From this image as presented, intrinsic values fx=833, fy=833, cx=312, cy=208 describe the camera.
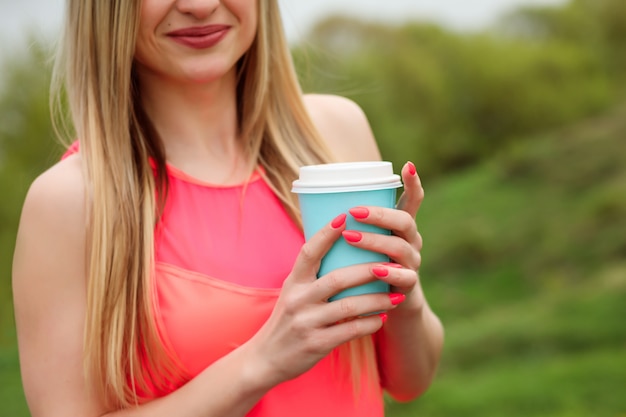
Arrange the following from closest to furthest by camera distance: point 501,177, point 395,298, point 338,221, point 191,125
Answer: point 338,221 < point 395,298 < point 191,125 < point 501,177

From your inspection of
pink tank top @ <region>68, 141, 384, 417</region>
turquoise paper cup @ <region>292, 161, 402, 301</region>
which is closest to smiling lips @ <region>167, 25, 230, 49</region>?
pink tank top @ <region>68, 141, 384, 417</region>

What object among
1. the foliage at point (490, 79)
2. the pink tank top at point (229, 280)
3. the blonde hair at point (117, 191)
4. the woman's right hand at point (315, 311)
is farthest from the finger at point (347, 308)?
the foliage at point (490, 79)

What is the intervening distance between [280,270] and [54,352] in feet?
1.70

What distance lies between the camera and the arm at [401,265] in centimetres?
156

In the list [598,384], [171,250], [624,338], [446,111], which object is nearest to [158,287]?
[171,250]

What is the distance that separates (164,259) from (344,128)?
0.65 meters

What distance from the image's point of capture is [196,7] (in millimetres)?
1771

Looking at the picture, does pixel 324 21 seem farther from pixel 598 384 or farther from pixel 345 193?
pixel 345 193

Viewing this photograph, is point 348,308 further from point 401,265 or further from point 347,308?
point 401,265

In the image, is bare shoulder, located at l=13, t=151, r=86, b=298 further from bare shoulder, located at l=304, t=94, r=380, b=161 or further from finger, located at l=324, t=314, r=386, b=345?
bare shoulder, located at l=304, t=94, r=380, b=161

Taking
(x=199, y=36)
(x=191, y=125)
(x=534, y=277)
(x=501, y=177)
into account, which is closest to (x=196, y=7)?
(x=199, y=36)

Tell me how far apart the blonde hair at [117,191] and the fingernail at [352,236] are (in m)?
0.46

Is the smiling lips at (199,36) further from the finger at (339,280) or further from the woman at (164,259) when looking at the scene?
the finger at (339,280)

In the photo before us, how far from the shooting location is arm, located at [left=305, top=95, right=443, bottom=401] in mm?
1556
